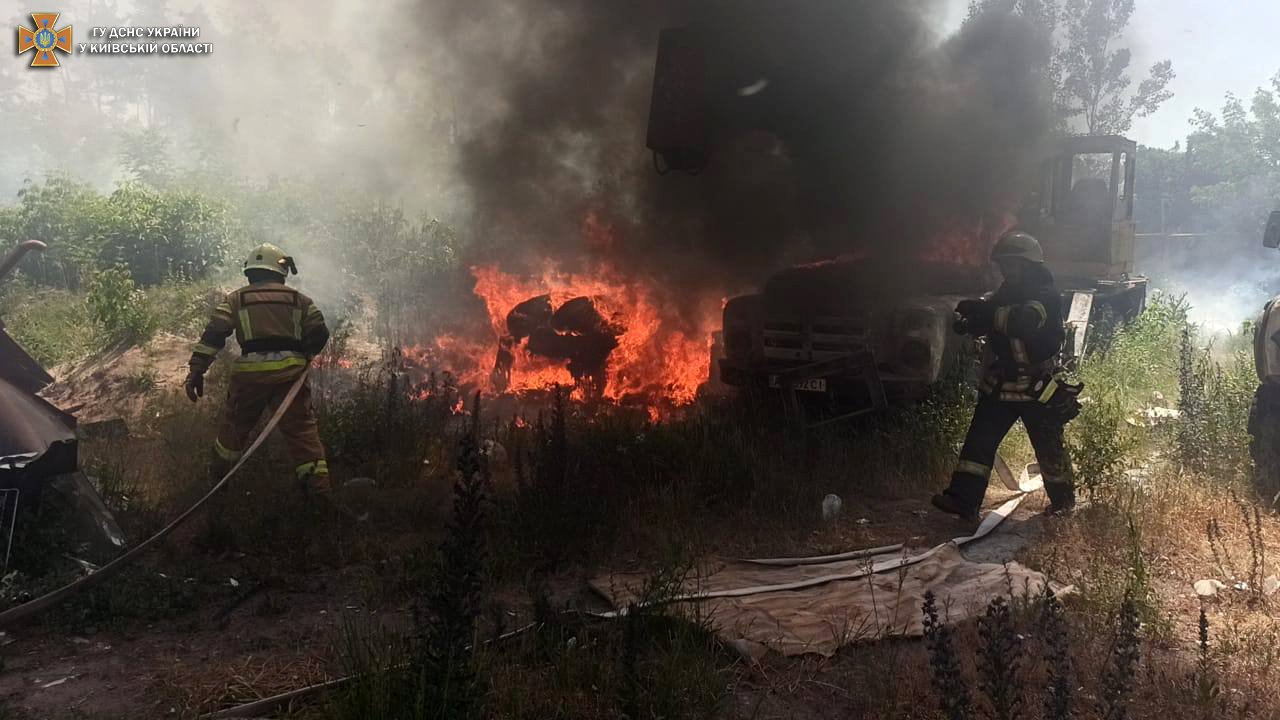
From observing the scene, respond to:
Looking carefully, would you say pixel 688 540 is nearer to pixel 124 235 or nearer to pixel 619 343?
pixel 619 343

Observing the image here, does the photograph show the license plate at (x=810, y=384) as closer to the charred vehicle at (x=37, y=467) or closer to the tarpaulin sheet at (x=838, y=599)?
the tarpaulin sheet at (x=838, y=599)

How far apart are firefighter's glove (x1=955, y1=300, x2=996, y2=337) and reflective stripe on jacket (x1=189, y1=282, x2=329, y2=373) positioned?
172 inches

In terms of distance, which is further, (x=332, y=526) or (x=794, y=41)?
(x=794, y=41)

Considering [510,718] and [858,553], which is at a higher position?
[858,553]

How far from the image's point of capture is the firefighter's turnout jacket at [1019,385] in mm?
5273

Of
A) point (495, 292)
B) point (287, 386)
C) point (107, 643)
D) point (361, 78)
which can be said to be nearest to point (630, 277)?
point (495, 292)

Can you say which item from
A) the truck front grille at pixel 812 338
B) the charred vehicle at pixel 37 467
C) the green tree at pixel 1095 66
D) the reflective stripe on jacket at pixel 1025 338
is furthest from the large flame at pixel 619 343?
the green tree at pixel 1095 66

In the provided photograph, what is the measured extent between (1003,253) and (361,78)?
19.0m

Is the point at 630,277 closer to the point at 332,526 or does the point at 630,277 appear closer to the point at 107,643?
the point at 332,526

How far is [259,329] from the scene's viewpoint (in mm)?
5754

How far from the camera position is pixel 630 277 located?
9602 mm

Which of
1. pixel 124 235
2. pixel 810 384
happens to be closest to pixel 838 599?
pixel 810 384

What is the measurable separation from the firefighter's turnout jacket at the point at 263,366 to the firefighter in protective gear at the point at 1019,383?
4.33 meters

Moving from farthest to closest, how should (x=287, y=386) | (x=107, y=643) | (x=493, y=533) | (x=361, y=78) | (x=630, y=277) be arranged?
(x=361, y=78) < (x=630, y=277) < (x=287, y=386) < (x=493, y=533) < (x=107, y=643)
